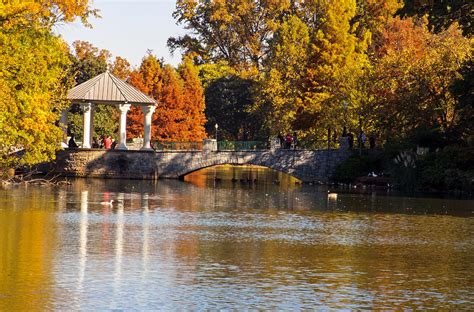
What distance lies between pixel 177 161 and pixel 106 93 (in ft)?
23.5

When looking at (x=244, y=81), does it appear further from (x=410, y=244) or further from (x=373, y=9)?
(x=410, y=244)

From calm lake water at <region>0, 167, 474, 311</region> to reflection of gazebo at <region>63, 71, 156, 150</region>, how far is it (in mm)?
24306

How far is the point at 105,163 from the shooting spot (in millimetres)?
76625

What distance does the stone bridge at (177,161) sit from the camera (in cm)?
7619

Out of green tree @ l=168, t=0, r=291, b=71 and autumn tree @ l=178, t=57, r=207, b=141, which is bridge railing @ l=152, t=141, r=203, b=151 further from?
green tree @ l=168, t=0, r=291, b=71

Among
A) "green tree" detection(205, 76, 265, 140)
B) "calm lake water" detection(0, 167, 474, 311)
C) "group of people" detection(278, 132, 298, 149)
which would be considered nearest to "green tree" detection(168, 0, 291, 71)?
"green tree" detection(205, 76, 265, 140)

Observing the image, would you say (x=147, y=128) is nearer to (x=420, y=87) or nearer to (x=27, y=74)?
(x=420, y=87)

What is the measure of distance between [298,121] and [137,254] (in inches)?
2089

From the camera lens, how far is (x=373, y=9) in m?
97.7

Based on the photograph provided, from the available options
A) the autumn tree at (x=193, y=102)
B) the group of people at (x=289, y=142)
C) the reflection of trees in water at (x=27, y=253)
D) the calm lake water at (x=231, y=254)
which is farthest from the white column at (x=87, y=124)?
the reflection of trees in water at (x=27, y=253)

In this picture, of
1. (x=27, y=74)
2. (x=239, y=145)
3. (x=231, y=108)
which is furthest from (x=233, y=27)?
(x=27, y=74)

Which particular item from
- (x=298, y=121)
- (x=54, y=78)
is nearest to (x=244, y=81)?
(x=298, y=121)

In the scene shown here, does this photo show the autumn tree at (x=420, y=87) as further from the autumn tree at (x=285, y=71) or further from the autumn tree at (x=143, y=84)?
the autumn tree at (x=143, y=84)

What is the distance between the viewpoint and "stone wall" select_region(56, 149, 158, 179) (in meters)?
76.2
